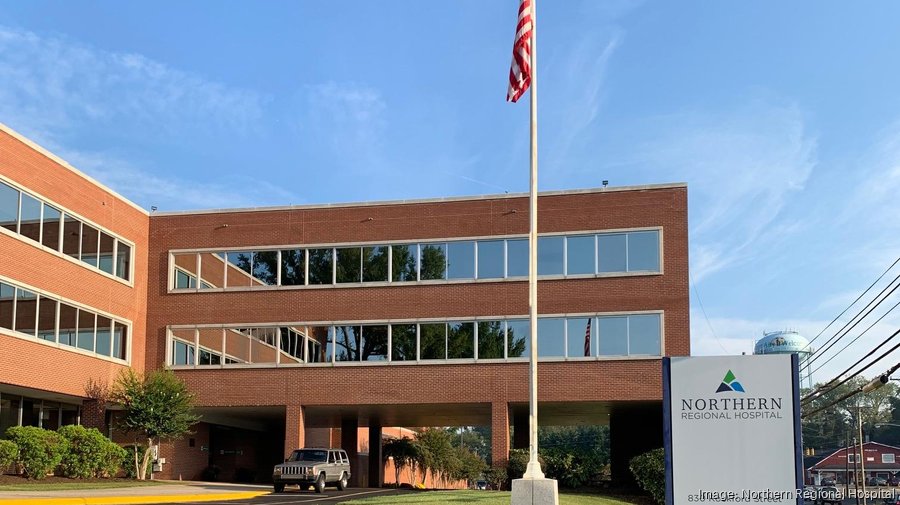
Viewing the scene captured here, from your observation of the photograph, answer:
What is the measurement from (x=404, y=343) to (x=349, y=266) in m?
3.70

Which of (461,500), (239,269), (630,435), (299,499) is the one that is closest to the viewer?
(461,500)

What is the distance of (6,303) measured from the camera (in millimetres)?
32000

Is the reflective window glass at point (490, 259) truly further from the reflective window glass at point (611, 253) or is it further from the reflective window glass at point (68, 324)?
the reflective window glass at point (68, 324)

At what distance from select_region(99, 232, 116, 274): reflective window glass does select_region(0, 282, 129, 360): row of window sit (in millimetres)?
1863

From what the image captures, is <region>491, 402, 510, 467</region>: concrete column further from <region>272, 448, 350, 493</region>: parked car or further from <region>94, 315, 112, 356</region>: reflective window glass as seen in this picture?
<region>94, 315, 112, 356</region>: reflective window glass

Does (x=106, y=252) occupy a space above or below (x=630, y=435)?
above

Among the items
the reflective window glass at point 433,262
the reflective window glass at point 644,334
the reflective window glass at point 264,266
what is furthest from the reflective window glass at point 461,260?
the reflective window glass at point 264,266

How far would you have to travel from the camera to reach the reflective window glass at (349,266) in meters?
39.6

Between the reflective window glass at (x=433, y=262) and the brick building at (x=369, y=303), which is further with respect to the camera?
the reflective window glass at (x=433, y=262)

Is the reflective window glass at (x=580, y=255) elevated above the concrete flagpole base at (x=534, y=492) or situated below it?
above

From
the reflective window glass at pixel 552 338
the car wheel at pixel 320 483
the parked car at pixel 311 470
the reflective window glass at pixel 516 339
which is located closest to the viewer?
the parked car at pixel 311 470

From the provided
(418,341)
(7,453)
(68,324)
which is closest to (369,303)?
(418,341)

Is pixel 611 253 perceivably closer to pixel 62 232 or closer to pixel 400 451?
pixel 62 232

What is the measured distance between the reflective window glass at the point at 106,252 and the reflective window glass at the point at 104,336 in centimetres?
185
